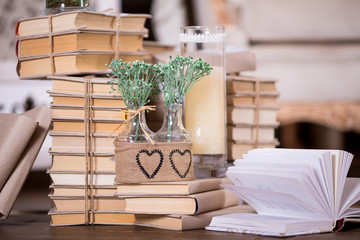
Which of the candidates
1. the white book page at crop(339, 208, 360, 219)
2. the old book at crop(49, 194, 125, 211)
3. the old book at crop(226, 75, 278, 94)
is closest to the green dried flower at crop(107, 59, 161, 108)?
the old book at crop(49, 194, 125, 211)

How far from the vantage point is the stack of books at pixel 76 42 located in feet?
4.44

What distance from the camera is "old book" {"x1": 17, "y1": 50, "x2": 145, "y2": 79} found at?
1.36 meters

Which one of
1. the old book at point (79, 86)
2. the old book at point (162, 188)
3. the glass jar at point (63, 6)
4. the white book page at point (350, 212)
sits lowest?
the white book page at point (350, 212)

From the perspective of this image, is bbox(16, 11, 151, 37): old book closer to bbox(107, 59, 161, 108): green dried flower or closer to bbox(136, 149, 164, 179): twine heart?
bbox(107, 59, 161, 108): green dried flower

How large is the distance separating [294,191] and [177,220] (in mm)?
239

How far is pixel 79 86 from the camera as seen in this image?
1.28 meters

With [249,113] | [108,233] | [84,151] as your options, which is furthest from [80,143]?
[249,113]

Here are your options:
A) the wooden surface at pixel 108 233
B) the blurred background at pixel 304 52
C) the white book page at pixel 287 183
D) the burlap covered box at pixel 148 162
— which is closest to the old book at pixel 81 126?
the burlap covered box at pixel 148 162

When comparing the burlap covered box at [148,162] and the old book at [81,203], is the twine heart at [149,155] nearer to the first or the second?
the burlap covered box at [148,162]

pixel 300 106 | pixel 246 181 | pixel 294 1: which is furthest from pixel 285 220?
pixel 294 1

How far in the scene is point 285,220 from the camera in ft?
3.59

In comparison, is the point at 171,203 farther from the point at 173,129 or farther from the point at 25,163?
the point at 25,163

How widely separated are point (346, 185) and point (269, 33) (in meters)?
1.99

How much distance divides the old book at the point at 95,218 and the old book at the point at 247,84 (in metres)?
0.44
